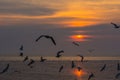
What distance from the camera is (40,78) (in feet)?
333

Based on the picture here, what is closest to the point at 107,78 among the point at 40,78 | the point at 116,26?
the point at 40,78

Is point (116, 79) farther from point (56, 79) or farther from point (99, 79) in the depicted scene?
point (56, 79)

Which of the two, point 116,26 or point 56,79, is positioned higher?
point 116,26

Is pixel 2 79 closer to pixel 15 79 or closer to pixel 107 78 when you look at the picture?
pixel 15 79

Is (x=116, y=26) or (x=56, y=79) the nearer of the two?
(x=116, y=26)

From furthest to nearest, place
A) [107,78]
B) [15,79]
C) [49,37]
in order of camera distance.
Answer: [107,78] → [15,79] → [49,37]

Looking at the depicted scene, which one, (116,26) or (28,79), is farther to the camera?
(28,79)

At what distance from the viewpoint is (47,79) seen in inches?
3846

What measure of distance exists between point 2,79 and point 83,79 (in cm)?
1604

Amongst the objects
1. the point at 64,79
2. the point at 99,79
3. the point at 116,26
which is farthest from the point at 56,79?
the point at 116,26

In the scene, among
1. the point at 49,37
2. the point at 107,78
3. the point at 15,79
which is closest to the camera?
the point at 49,37

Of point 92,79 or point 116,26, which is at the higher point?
point 116,26

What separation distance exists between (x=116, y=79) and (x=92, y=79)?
15.2 feet

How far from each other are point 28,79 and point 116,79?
54.2 feet
